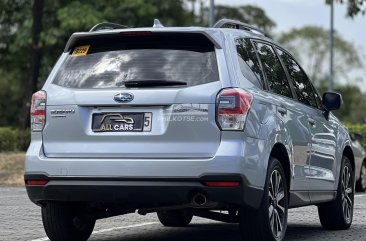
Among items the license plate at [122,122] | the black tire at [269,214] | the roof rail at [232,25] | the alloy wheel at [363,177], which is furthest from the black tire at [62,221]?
the alloy wheel at [363,177]

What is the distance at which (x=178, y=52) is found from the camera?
7812 mm

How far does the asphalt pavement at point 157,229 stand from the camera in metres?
9.35

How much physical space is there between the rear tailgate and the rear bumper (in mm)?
194

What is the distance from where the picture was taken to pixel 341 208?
33.4 feet

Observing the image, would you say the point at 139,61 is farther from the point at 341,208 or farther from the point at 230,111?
the point at 341,208

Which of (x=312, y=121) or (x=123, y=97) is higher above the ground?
(x=123, y=97)

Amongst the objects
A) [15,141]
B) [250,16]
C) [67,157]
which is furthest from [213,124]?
[250,16]

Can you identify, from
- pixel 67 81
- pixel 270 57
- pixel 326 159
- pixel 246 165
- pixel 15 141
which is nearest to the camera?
pixel 246 165

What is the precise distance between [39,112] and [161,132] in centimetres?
111

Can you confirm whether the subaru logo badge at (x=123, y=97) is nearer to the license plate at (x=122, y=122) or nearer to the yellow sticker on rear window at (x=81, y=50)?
the license plate at (x=122, y=122)

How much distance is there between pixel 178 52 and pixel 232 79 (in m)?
0.53

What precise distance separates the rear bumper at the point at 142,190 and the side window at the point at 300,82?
206cm

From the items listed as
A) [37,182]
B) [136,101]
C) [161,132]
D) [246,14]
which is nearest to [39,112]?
[37,182]

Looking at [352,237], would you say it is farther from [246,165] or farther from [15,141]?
[15,141]
